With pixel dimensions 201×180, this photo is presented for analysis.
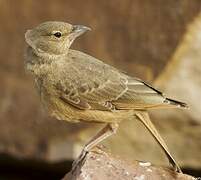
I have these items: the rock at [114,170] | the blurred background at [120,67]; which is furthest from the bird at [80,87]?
the blurred background at [120,67]

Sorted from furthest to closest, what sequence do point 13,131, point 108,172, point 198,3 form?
point 13,131, point 198,3, point 108,172

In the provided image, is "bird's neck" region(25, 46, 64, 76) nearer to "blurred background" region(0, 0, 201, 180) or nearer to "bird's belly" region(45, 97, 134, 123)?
"bird's belly" region(45, 97, 134, 123)

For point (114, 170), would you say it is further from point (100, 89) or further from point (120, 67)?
point (120, 67)

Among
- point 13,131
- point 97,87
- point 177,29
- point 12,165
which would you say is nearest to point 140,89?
point 97,87

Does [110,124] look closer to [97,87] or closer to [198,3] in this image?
[97,87]

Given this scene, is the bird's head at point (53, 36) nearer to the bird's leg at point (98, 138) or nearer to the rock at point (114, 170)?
the bird's leg at point (98, 138)
